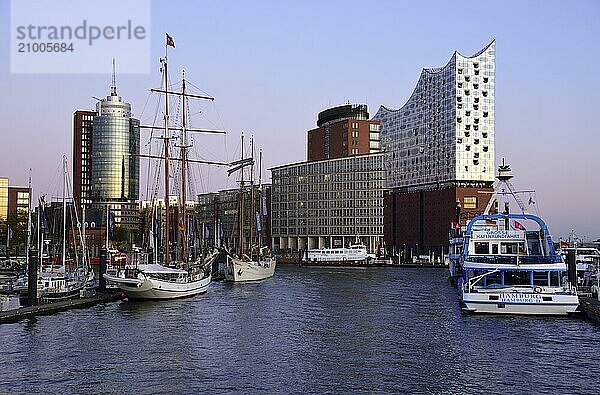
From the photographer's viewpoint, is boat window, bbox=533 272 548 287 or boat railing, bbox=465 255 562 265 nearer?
boat window, bbox=533 272 548 287

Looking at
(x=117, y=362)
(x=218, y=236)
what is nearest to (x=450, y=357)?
(x=117, y=362)

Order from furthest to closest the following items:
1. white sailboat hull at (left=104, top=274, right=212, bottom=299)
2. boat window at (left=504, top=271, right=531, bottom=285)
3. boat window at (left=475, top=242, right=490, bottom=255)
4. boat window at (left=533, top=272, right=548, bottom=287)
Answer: boat window at (left=475, top=242, right=490, bottom=255), white sailboat hull at (left=104, top=274, right=212, bottom=299), boat window at (left=504, top=271, right=531, bottom=285), boat window at (left=533, top=272, right=548, bottom=287)

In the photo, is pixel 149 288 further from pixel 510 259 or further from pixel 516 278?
pixel 516 278

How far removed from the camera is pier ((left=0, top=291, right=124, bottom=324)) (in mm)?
59188

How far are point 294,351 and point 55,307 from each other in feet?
92.4

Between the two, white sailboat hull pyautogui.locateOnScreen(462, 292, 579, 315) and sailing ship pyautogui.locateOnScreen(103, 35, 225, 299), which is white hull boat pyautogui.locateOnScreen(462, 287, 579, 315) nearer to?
white sailboat hull pyautogui.locateOnScreen(462, 292, 579, 315)

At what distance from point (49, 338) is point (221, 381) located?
58.4ft

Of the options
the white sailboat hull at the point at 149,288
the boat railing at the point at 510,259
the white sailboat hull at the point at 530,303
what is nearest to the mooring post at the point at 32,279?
the white sailboat hull at the point at 149,288

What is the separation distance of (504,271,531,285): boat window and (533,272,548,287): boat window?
944 mm

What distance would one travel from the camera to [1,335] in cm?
5141

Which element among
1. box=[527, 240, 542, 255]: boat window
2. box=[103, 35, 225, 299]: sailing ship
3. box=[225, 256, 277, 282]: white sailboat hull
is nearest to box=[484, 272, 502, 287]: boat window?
box=[527, 240, 542, 255]: boat window

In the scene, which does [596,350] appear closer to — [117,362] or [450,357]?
[450,357]

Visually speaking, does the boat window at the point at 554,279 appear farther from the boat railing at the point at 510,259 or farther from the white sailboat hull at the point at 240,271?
the white sailboat hull at the point at 240,271

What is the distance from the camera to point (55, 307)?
6650cm
